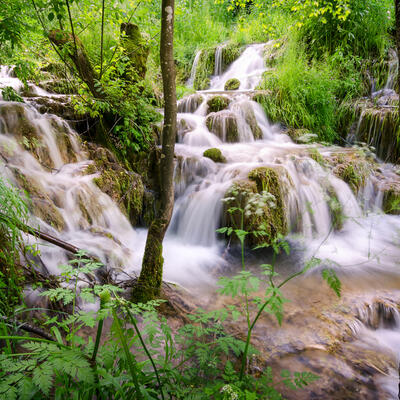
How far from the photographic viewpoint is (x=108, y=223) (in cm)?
361

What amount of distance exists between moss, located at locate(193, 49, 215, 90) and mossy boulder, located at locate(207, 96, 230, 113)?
385 centimetres

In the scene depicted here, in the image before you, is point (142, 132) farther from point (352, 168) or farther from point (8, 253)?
point (352, 168)

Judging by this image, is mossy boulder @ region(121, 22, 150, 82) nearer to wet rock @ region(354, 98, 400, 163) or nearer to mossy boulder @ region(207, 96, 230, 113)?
mossy boulder @ region(207, 96, 230, 113)

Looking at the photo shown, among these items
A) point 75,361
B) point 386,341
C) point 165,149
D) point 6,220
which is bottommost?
point 386,341

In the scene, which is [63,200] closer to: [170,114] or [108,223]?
[108,223]

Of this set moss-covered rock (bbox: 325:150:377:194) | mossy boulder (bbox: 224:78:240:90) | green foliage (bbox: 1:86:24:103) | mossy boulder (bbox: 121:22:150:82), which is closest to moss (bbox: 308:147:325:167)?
moss-covered rock (bbox: 325:150:377:194)

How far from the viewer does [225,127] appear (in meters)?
6.48

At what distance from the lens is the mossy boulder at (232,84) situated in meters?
9.38

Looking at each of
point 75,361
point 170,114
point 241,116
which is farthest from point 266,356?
point 241,116

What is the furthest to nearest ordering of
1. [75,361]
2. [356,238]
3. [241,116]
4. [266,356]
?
1. [241,116]
2. [356,238]
3. [266,356]
4. [75,361]

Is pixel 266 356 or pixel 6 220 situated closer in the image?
pixel 6 220

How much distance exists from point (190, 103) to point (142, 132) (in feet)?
10.9

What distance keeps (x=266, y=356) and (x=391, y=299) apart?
1762mm

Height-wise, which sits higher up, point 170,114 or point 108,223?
point 170,114
